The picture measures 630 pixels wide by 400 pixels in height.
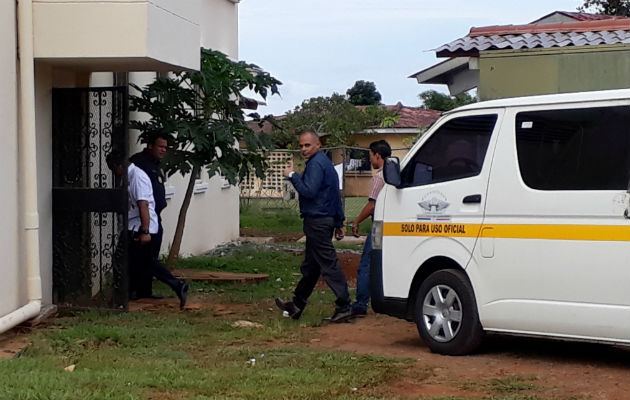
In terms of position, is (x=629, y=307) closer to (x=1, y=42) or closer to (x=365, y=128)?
(x=1, y=42)

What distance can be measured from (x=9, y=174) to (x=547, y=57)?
6693mm

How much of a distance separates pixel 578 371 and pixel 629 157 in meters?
→ 1.64

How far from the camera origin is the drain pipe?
1055 cm

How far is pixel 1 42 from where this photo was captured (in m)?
10.2

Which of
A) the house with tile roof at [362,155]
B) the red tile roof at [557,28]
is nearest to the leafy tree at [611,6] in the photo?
the house with tile roof at [362,155]

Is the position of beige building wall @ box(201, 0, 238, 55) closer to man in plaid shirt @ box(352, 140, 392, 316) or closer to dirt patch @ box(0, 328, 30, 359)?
man in plaid shirt @ box(352, 140, 392, 316)

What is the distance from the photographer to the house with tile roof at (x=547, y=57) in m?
13.6

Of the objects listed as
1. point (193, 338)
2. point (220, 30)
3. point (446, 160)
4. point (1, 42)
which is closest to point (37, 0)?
point (1, 42)

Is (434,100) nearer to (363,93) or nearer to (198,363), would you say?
(363,93)

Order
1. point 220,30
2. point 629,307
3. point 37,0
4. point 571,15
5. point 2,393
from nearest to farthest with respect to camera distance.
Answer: point 2,393 < point 629,307 < point 37,0 < point 571,15 < point 220,30

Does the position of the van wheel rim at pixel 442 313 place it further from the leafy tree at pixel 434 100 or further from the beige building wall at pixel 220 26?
the leafy tree at pixel 434 100

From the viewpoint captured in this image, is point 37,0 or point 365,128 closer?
point 37,0

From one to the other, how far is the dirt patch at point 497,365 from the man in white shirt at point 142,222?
6.63 ft

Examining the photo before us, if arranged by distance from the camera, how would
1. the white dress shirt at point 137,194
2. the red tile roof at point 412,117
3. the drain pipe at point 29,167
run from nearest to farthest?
the drain pipe at point 29,167, the white dress shirt at point 137,194, the red tile roof at point 412,117
